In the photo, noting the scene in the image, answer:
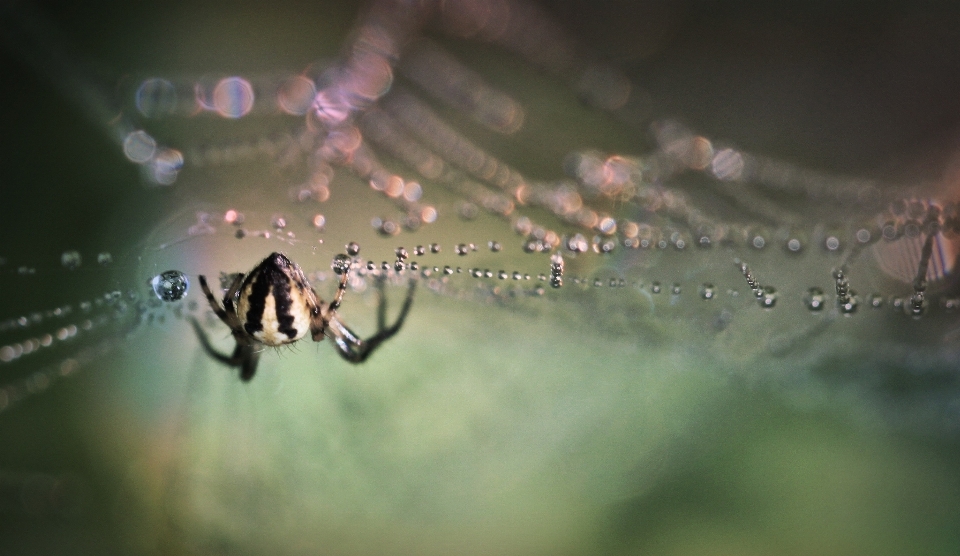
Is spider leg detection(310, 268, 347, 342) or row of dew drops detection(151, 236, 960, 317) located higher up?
row of dew drops detection(151, 236, 960, 317)

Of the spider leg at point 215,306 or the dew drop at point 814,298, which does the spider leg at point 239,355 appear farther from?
the dew drop at point 814,298

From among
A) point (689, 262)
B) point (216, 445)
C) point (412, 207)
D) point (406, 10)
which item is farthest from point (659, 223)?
point (406, 10)

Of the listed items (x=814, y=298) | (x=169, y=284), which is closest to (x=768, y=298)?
(x=814, y=298)

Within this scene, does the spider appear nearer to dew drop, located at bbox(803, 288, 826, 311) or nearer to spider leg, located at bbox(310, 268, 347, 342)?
spider leg, located at bbox(310, 268, 347, 342)

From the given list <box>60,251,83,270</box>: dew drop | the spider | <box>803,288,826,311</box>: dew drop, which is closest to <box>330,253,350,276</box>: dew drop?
the spider

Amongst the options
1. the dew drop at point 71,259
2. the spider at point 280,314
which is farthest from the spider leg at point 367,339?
the dew drop at point 71,259

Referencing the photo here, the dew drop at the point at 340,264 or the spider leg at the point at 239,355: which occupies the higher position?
the dew drop at the point at 340,264

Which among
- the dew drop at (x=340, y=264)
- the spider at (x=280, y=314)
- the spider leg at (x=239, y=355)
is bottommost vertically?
the spider leg at (x=239, y=355)

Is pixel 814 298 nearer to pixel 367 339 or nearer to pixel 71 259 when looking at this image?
pixel 367 339
